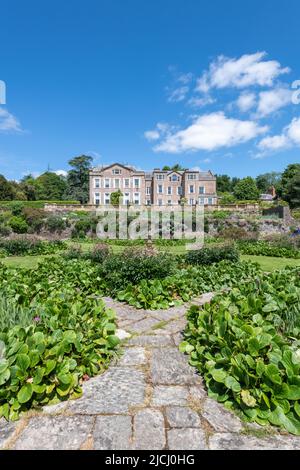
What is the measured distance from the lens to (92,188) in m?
46.4

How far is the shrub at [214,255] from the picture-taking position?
26.8ft

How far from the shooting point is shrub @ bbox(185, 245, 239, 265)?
26.8 ft

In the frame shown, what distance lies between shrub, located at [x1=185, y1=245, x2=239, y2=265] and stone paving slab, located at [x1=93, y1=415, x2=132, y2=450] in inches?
259

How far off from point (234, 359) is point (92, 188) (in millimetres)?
46620

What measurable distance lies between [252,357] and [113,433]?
1.29 m

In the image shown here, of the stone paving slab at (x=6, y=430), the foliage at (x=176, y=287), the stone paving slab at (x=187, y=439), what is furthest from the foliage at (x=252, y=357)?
the stone paving slab at (x=6, y=430)

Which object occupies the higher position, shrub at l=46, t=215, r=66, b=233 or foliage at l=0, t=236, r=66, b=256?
shrub at l=46, t=215, r=66, b=233

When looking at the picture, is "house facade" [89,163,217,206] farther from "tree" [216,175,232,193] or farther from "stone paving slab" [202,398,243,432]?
"stone paving slab" [202,398,243,432]

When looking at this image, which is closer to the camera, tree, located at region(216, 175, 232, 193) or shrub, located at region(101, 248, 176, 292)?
shrub, located at region(101, 248, 176, 292)

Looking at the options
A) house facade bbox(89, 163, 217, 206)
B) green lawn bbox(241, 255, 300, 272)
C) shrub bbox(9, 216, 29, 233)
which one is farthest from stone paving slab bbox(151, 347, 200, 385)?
house facade bbox(89, 163, 217, 206)

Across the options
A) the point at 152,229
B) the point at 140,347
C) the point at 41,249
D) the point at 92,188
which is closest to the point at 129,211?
the point at 152,229

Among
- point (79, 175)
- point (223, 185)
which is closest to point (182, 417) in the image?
point (79, 175)

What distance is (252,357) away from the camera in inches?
88.1
